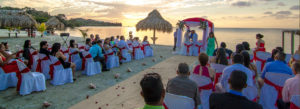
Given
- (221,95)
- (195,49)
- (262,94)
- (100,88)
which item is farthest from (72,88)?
(195,49)

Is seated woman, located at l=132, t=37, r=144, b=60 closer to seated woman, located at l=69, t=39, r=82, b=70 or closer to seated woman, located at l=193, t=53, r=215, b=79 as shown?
seated woman, located at l=69, t=39, r=82, b=70

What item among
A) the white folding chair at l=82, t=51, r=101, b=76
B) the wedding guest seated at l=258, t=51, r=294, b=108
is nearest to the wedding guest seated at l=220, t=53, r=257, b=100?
the wedding guest seated at l=258, t=51, r=294, b=108

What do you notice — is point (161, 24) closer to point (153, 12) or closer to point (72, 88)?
point (153, 12)

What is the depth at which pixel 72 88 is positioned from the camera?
4.95 meters

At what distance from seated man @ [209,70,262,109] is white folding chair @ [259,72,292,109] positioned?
71.5 inches

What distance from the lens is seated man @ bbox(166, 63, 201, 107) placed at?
8.34 ft

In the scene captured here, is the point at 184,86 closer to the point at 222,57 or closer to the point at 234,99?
the point at 234,99

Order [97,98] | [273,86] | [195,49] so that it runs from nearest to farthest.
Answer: [273,86] → [97,98] → [195,49]

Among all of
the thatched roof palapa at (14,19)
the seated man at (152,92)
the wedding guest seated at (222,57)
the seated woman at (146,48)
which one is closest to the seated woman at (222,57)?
the wedding guest seated at (222,57)

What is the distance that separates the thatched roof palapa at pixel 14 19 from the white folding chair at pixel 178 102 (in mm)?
22121

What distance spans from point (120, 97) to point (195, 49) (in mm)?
7780

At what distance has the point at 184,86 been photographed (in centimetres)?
255

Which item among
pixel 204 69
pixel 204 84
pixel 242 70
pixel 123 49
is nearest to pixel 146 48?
pixel 123 49

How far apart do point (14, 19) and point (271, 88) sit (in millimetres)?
23016
